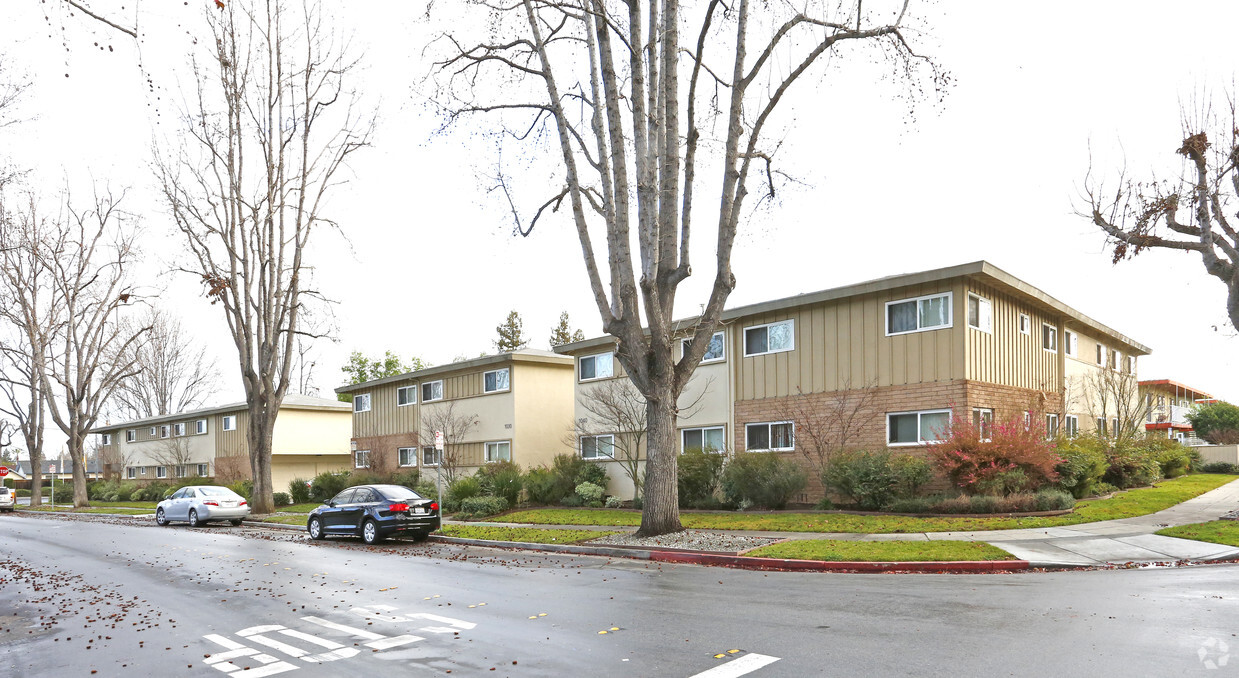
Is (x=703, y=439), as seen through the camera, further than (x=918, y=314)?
Yes

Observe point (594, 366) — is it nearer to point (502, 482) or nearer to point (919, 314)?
point (502, 482)

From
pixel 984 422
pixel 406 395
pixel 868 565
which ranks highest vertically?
pixel 406 395

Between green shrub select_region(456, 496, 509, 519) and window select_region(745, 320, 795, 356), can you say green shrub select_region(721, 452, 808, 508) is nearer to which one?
window select_region(745, 320, 795, 356)

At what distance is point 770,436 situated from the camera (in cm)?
2358

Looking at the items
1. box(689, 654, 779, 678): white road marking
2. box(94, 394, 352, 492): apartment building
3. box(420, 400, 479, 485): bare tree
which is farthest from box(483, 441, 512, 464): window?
box(689, 654, 779, 678): white road marking

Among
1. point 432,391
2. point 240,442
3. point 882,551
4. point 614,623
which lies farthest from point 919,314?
point 240,442

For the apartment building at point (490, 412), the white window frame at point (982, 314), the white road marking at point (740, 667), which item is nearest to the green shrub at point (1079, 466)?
the white window frame at point (982, 314)

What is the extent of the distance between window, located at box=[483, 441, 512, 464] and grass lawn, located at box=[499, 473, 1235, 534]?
6523 mm

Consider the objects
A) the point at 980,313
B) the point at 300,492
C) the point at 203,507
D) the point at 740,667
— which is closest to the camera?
the point at 740,667

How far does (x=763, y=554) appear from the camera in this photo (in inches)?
549

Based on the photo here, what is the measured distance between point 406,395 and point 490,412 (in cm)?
Answer: 736

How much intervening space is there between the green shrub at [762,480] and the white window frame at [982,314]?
5.50m

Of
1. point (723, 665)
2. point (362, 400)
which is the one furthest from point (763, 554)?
point (362, 400)

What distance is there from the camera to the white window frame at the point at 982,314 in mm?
20161
